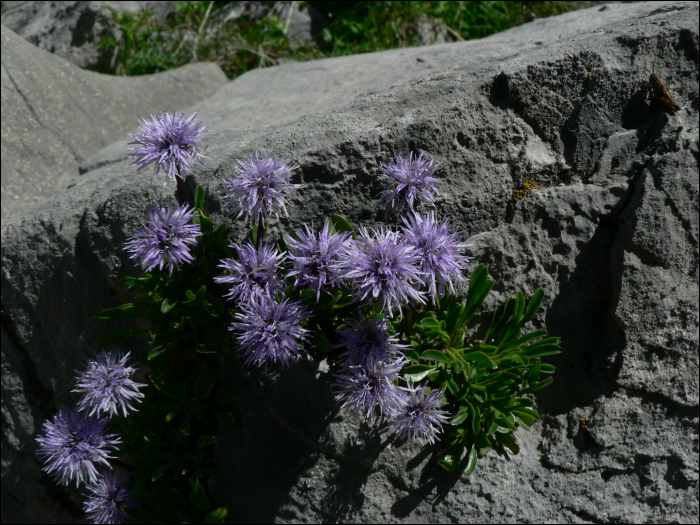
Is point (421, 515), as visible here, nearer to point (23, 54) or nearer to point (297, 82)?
point (297, 82)

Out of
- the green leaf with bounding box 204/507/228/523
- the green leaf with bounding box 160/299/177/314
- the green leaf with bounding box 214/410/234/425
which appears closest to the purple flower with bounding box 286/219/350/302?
the green leaf with bounding box 160/299/177/314

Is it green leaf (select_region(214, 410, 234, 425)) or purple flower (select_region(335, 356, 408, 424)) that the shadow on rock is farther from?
green leaf (select_region(214, 410, 234, 425))

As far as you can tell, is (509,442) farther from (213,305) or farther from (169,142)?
(169,142)

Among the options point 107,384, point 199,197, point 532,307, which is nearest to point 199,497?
point 107,384

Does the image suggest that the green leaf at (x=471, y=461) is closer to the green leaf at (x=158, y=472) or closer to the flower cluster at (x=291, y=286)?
the flower cluster at (x=291, y=286)

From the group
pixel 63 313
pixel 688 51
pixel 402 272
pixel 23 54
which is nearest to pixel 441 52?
pixel 688 51

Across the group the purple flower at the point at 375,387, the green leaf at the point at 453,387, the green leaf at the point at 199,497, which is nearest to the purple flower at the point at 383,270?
the purple flower at the point at 375,387
